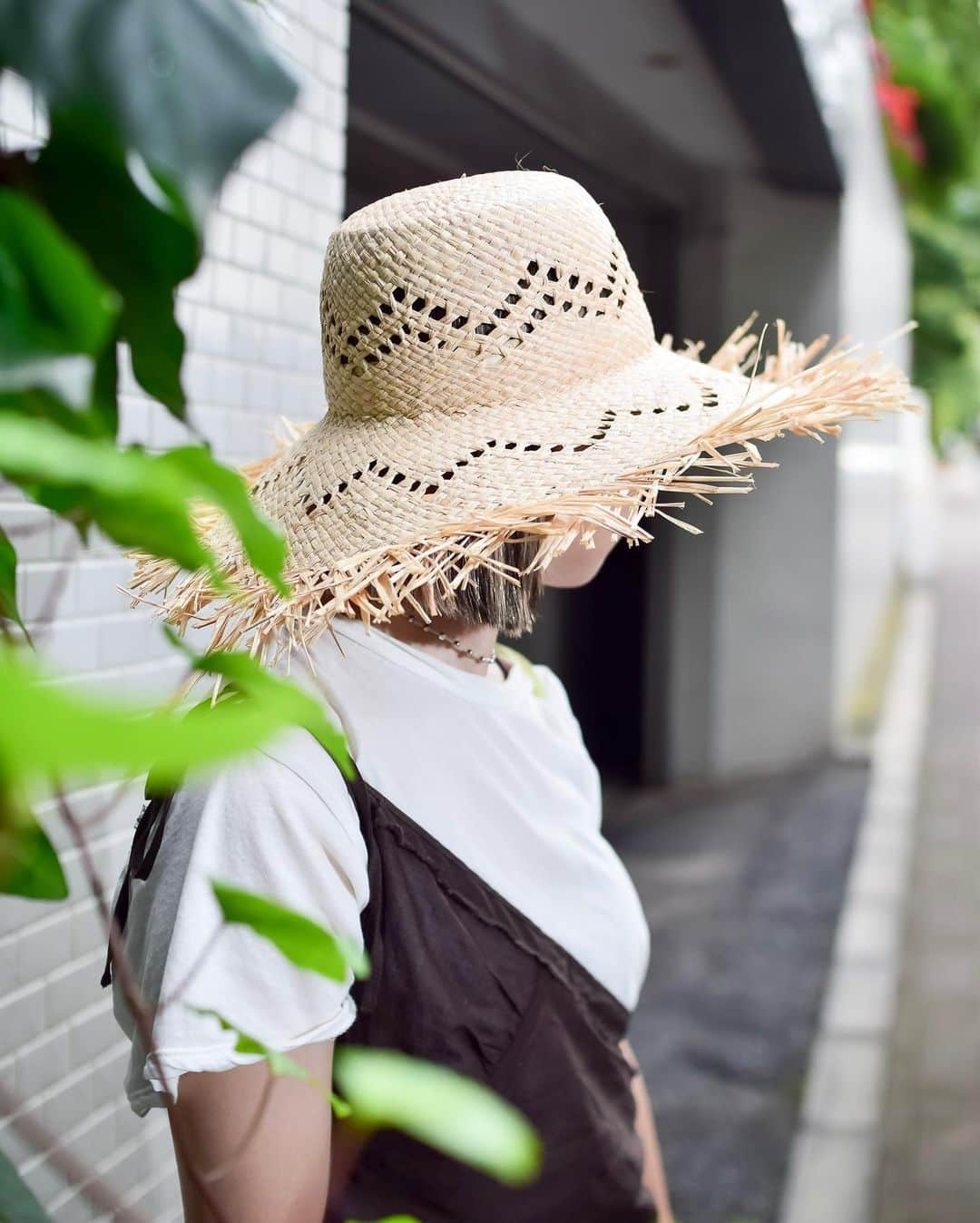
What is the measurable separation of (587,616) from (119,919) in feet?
18.0

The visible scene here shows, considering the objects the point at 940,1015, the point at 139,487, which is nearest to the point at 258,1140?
the point at 139,487

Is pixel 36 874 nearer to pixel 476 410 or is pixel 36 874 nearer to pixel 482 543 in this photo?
pixel 482 543

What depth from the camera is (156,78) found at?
1.51ft

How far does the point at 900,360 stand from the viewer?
12.8 m

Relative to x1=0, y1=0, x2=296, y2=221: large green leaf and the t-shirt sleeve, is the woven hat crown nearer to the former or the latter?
the t-shirt sleeve

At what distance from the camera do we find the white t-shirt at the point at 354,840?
1067 mm

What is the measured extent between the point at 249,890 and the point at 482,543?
0.36 meters

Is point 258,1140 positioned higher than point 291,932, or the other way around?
point 291,932

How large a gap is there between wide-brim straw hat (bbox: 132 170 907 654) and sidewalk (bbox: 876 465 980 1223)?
8.24 ft

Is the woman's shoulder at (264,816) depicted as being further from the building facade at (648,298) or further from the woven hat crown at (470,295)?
the woven hat crown at (470,295)

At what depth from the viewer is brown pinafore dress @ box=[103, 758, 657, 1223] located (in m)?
1.20

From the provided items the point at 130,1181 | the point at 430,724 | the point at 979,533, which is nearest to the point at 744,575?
the point at 130,1181

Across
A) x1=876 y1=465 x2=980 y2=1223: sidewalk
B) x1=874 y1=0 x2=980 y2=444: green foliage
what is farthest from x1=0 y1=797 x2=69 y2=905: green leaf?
x1=874 y1=0 x2=980 y2=444: green foliage

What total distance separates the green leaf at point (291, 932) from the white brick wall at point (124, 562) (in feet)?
3.78
